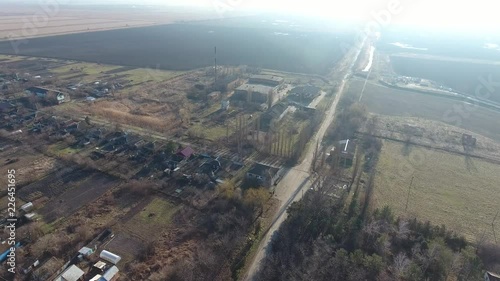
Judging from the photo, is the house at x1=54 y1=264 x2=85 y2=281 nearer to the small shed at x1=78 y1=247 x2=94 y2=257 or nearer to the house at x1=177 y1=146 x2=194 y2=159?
the small shed at x1=78 y1=247 x2=94 y2=257

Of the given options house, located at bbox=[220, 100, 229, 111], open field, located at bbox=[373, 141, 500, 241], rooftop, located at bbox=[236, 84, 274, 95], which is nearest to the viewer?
open field, located at bbox=[373, 141, 500, 241]

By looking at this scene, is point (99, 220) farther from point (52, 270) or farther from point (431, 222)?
point (431, 222)

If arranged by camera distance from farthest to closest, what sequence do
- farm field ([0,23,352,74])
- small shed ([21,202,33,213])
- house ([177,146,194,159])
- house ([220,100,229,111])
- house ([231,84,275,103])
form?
1. farm field ([0,23,352,74])
2. house ([231,84,275,103])
3. house ([220,100,229,111])
4. house ([177,146,194,159])
5. small shed ([21,202,33,213])

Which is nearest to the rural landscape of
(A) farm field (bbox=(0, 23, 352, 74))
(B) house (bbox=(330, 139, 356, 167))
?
(B) house (bbox=(330, 139, 356, 167))

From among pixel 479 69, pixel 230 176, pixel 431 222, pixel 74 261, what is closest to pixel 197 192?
pixel 230 176

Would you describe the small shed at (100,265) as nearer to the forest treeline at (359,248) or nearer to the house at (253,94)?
the forest treeline at (359,248)

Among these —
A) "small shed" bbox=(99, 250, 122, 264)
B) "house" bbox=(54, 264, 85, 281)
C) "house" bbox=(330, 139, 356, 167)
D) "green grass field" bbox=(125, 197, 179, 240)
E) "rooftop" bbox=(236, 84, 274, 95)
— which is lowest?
"green grass field" bbox=(125, 197, 179, 240)

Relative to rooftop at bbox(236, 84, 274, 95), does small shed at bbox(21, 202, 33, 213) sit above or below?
below

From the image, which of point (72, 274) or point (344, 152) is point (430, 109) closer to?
point (344, 152)
